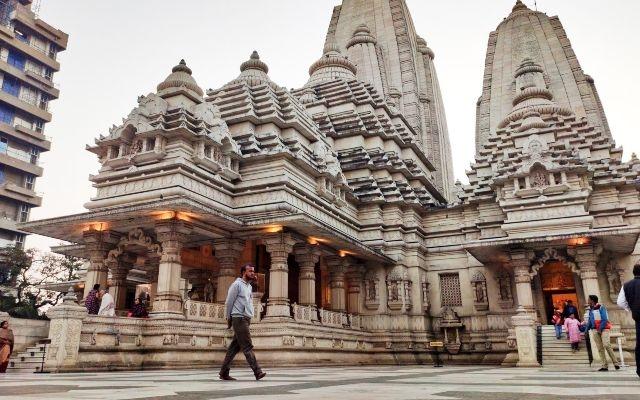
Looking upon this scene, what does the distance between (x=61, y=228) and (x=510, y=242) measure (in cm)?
1753

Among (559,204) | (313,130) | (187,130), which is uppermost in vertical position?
(313,130)

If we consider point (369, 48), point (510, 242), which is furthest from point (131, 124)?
point (369, 48)

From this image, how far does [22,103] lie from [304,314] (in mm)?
46177

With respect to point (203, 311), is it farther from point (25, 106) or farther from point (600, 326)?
point (25, 106)

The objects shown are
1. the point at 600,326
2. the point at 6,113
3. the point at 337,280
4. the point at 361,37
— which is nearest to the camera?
the point at 600,326

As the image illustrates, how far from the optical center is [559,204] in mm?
22484

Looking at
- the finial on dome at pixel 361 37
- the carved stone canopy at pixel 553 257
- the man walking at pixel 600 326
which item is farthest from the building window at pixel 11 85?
the man walking at pixel 600 326

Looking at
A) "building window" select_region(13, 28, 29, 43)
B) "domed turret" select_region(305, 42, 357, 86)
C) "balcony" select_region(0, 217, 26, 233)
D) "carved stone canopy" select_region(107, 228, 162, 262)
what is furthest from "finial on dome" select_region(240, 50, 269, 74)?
"building window" select_region(13, 28, 29, 43)

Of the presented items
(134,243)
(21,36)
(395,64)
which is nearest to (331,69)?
(395,64)

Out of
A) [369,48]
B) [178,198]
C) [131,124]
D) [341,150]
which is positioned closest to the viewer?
[178,198]

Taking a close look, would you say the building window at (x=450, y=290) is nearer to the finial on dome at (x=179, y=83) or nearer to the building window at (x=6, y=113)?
Answer: the finial on dome at (x=179, y=83)

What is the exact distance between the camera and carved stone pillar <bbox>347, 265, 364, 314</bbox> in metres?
24.3

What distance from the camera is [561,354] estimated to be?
17.1 metres

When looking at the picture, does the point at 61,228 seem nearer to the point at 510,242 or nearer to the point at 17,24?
the point at 510,242
